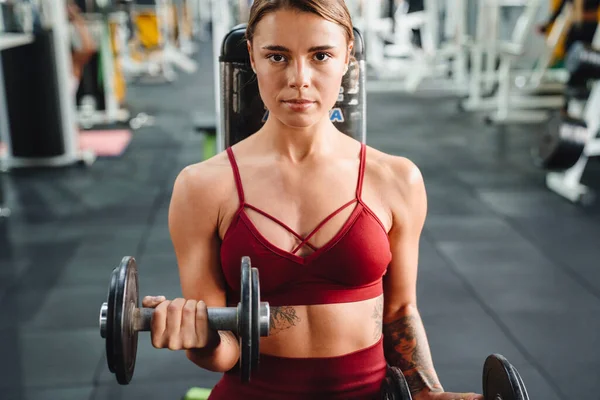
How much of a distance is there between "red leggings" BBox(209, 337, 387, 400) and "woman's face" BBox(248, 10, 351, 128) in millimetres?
400

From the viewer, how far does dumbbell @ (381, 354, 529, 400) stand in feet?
3.06

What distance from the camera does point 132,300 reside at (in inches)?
35.0

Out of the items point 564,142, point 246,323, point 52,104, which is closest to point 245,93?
point 246,323

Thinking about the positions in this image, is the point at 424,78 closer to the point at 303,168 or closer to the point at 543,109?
the point at 543,109

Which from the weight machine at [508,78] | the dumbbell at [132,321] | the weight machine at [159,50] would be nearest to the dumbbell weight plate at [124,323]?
the dumbbell at [132,321]

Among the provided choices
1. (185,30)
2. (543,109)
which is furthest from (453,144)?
(185,30)

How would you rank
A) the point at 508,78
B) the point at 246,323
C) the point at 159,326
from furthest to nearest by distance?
the point at 508,78
the point at 159,326
the point at 246,323

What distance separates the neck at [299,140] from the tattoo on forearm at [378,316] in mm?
279

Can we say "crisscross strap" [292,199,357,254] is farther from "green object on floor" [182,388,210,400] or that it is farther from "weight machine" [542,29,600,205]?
"weight machine" [542,29,600,205]

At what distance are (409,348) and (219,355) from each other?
1.25ft

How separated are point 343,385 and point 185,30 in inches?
534

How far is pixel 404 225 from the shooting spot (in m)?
1.21

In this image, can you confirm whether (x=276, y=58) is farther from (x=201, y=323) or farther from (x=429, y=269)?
(x=429, y=269)

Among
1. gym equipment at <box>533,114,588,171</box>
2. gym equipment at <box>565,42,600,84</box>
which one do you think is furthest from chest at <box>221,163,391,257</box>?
gym equipment at <box>565,42,600,84</box>
